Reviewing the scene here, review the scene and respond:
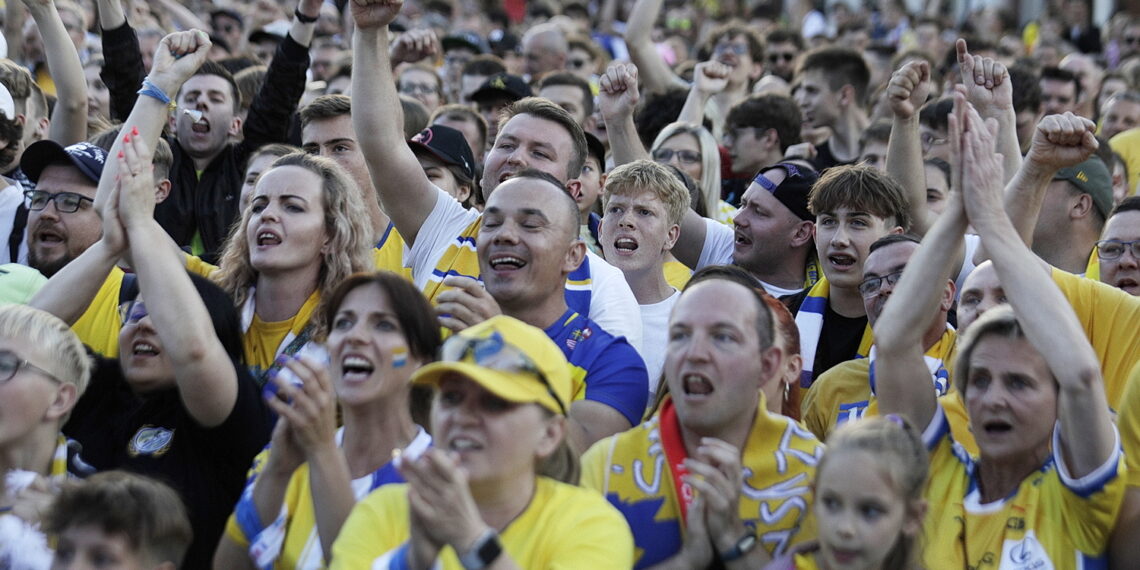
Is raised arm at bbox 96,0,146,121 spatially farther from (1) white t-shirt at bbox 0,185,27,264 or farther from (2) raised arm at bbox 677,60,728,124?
(2) raised arm at bbox 677,60,728,124

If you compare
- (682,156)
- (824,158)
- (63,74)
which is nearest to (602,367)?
(682,156)

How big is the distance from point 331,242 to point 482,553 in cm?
206

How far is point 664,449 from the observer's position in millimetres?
3639

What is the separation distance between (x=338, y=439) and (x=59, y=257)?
1.82 m

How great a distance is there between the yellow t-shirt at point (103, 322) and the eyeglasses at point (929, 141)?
4.44 meters

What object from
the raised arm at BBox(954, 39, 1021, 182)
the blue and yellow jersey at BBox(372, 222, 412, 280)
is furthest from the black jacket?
the raised arm at BBox(954, 39, 1021, 182)

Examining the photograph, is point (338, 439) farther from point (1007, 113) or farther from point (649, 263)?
point (1007, 113)

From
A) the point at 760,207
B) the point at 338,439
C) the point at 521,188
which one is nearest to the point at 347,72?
the point at 760,207

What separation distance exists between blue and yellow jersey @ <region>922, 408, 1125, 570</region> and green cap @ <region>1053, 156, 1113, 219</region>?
2.32 meters

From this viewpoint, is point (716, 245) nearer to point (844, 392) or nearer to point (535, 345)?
point (844, 392)

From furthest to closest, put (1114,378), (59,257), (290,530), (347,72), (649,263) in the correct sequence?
(347,72), (649,263), (59,257), (1114,378), (290,530)

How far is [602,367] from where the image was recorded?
4.29 metres

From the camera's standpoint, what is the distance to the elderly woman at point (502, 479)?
3.10 metres

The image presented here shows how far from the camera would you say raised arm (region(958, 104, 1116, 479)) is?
3.43 meters
